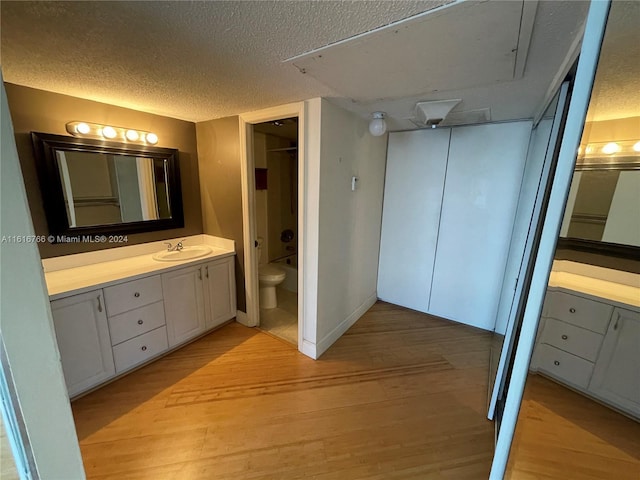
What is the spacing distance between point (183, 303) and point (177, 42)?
1.93 meters

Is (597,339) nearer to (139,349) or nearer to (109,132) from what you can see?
(139,349)

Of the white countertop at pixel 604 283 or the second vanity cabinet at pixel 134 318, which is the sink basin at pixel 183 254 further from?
the white countertop at pixel 604 283

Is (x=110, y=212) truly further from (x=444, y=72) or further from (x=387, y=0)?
(x=444, y=72)

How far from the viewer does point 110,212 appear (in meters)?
2.15

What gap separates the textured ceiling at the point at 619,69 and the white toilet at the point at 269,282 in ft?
9.06

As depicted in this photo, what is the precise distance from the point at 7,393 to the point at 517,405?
5.49ft

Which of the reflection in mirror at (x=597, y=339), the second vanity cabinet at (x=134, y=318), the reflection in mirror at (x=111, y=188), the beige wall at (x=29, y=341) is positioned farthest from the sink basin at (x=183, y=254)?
the reflection in mirror at (x=597, y=339)

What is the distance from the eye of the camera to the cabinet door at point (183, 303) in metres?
2.15

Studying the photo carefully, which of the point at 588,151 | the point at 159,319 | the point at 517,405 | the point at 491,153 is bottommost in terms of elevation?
the point at 159,319

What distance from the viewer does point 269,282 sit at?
304 centimetres

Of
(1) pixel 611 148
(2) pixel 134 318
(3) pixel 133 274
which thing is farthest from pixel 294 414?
(1) pixel 611 148

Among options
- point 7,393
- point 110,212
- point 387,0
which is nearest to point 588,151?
point 387,0

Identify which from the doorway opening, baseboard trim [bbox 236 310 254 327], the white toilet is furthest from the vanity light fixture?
baseboard trim [bbox 236 310 254 327]

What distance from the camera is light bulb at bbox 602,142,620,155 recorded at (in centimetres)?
116
